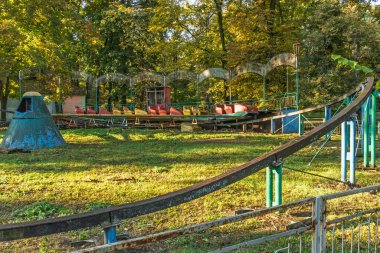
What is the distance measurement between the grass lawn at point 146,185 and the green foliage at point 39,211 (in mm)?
14

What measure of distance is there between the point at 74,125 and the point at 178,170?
60.1 feet

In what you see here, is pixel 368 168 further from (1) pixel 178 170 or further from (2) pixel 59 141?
(2) pixel 59 141

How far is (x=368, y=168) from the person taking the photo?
9.02 m

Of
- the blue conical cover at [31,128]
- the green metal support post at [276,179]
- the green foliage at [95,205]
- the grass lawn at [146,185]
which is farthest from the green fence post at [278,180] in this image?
the blue conical cover at [31,128]

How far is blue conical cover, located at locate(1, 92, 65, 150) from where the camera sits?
1402 cm

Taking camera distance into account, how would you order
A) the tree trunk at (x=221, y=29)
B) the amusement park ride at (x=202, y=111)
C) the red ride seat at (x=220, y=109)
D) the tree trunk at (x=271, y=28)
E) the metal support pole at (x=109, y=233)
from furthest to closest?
1. the tree trunk at (x=221, y=29)
2. the tree trunk at (x=271, y=28)
3. the red ride seat at (x=220, y=109)
4. the amusement park ride at (x=202, y=111)
5. the metal support pole at (x=109, y=233)

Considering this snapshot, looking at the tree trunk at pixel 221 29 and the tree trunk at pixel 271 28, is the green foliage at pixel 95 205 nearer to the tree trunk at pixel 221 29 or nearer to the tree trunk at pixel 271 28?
the tree trunk at pixel 271 28

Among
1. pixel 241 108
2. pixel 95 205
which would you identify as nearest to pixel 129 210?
pixel 95 205

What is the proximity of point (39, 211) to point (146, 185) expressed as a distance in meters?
2.35

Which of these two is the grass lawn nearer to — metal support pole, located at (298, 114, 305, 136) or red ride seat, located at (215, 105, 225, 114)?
metal support pole, located at (298, 114, 305, 136)

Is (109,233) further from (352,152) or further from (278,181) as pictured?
(352,152)

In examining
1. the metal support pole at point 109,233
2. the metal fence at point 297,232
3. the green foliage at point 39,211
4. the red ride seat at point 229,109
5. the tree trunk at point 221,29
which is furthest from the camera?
the tree trunk at point 221,29

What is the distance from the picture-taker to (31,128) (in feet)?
46.7

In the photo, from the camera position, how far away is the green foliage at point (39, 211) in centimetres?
569
